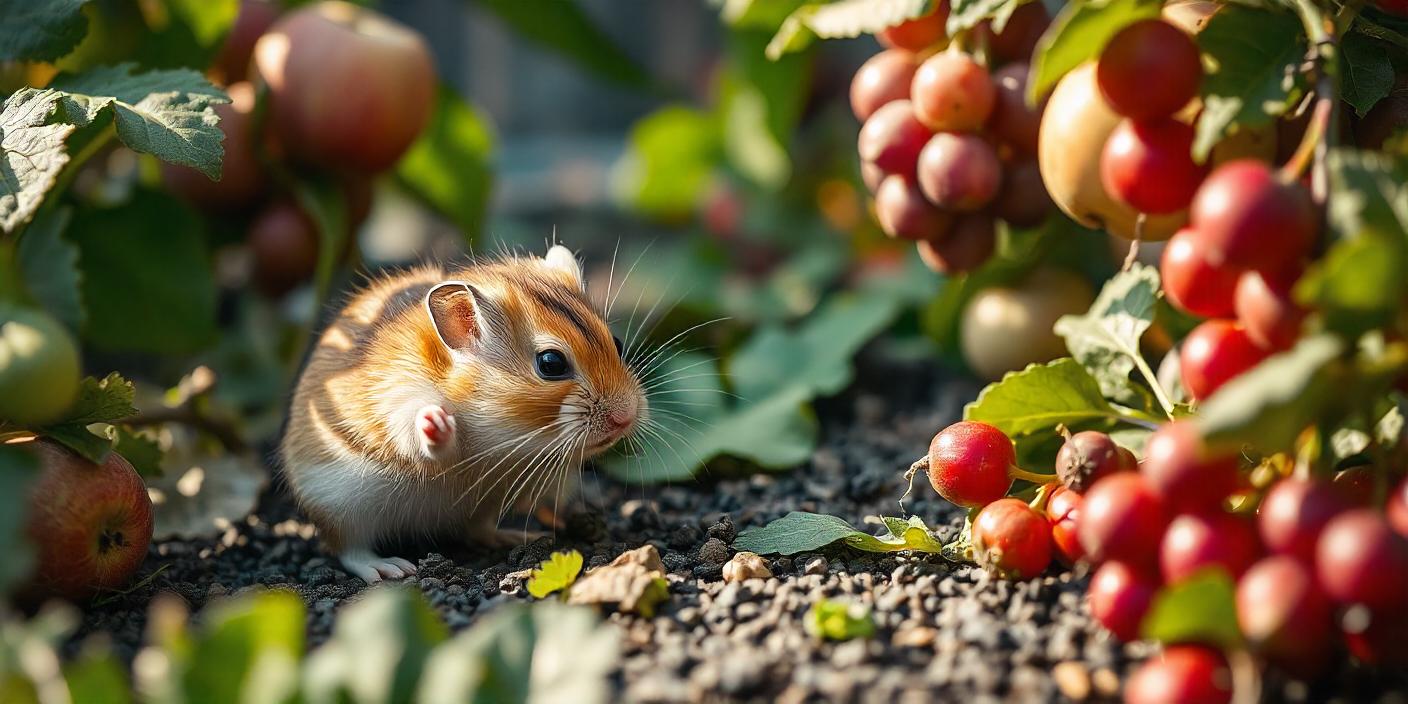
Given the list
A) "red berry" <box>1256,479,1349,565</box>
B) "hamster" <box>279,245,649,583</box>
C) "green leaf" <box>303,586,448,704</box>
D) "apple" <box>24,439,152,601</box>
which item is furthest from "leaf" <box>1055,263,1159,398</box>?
"apple" <box>24,439,152,601</box>

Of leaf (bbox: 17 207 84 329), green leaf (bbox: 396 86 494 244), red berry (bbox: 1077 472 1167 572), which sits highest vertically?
red berry (bbox: 1077 472 1167 572)

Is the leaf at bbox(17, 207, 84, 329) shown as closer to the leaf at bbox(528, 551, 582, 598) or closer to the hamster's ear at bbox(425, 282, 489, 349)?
the hamster's ear at bbox(425, 282, 489, 349)

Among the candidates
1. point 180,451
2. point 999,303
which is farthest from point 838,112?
point 180,451

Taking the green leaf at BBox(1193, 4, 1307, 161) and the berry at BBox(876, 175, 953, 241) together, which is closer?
the green leaf at BBox(1193, 4, 1307, 161)

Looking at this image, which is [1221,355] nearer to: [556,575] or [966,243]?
[966,243]

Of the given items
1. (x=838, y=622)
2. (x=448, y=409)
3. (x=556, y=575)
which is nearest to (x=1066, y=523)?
(x=838, y=622)

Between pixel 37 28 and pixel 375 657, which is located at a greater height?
pixel 37 28

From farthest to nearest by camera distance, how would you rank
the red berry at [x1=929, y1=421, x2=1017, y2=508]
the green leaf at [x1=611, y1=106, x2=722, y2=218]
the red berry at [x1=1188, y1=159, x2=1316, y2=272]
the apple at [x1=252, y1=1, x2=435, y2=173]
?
the green leaf at [x1=611, y1=106, x2=722, y2=218], the apple at [x1=252, y1=1, x2=435, y2=173], the red berry at [x1=929, y1=421, x2=1017, y2=508], the red berry at [x1=1188, y1=159, x2=1316, y2=272]
